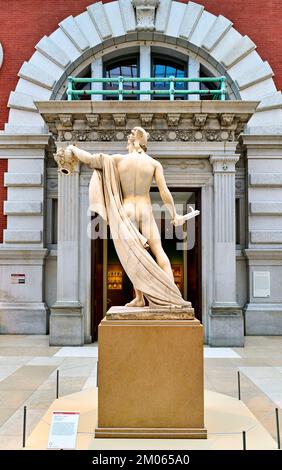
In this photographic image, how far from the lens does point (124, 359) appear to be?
5.67 m

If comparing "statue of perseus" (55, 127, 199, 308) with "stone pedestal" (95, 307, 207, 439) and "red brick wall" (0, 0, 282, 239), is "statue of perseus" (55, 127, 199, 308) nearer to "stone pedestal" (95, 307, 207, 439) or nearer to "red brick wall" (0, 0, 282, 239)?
"stone pedestal" (95, 307, 207, 439)

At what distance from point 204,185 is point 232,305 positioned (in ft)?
13.1

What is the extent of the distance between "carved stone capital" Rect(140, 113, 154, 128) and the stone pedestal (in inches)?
375

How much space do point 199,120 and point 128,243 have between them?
8679mm

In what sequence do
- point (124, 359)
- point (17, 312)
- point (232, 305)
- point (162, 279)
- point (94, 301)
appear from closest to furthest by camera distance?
point (124, 359) < point (162, 279) < point (232, 305) < point (94, 301) < point (17, 312)

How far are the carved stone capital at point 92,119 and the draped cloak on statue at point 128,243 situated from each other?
7.64 meters

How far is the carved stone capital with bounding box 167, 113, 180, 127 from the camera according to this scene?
45.1 feet

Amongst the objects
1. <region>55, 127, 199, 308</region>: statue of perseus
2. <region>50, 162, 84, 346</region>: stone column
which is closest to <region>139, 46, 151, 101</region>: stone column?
<region>50, 162, 84, 346</region>: stone column

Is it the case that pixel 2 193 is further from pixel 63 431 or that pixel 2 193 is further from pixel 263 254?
pixel 63 431

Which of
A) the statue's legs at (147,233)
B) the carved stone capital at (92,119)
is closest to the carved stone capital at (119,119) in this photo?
the carved stone capital at (92,119)

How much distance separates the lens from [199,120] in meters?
13.8

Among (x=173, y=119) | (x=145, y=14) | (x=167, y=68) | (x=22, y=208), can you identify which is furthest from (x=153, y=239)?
(x=167, y=68)
